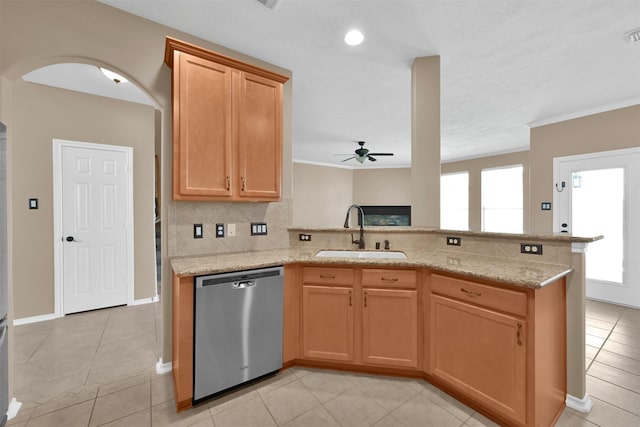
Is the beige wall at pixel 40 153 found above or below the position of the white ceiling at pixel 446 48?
below

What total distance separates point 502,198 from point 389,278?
6488 mm

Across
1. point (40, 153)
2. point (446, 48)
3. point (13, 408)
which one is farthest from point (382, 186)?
point (13, 408)

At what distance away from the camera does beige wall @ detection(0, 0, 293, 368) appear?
179cm

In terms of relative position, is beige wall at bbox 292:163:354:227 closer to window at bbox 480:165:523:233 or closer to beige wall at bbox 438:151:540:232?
beige wall at bbox 438:151:540:232

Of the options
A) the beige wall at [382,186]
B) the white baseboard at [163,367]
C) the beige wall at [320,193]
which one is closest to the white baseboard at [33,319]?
the white baseboard at [163,367]

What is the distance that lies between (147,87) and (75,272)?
8.96ft

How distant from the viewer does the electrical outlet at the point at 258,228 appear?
263 centimetres

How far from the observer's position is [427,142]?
2.69 meters

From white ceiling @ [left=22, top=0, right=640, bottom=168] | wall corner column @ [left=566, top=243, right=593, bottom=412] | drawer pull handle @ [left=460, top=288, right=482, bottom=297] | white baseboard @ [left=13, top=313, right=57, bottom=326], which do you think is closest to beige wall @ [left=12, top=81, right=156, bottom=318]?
white baseboard @ [left=13, top=313, right=57, bottom=326]

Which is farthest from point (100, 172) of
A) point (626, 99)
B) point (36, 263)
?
point (626, 99)

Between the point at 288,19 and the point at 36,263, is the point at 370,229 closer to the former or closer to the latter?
the point at 288,19

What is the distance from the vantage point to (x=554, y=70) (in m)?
3.00

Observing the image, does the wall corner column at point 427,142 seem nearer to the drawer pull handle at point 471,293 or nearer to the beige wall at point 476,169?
the drawer pull handle at point 471,293

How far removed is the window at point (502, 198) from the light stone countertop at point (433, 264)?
Answer: 226 inches
